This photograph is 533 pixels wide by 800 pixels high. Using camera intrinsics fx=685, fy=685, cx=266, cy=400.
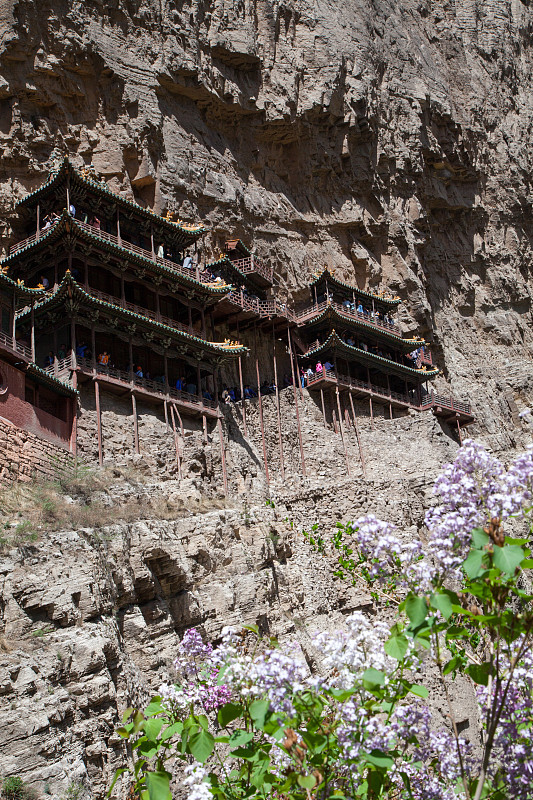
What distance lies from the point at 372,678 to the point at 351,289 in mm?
41388

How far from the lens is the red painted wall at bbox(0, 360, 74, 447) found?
2033 cm

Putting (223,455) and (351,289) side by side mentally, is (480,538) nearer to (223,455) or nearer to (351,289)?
(223,455)

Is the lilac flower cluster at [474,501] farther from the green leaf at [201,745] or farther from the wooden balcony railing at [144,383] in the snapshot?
the wooden balcony railing at [144,383]

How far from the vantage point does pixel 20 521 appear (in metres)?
15.0

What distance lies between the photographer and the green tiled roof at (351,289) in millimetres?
43250

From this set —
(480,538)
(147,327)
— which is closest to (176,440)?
(147,327)

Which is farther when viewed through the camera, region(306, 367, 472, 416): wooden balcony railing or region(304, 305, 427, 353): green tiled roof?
region(304, 305, 427, 353): green tiled roof

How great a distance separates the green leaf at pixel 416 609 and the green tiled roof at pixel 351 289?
127 feet

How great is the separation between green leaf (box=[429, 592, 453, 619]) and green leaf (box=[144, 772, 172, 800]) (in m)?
2.44

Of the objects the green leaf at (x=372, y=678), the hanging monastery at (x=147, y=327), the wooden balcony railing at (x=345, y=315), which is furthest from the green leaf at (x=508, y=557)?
the wooden balcony railing at (x=345, y=315)

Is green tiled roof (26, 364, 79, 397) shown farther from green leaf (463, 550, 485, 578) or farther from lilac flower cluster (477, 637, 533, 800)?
green leaf (463, 550, 485, 578)

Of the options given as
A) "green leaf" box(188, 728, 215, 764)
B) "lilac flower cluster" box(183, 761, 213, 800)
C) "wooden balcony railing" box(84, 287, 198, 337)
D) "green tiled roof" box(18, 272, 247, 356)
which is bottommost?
"lilac flower cluster" box(183, 761, 213, 800)

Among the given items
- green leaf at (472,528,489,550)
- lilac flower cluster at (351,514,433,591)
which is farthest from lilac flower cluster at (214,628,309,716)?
green leaf at (472,528,489,550)

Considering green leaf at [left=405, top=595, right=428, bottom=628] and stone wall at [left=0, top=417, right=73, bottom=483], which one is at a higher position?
stone wall at [left=0, top=417, right=73, bottom=483]
